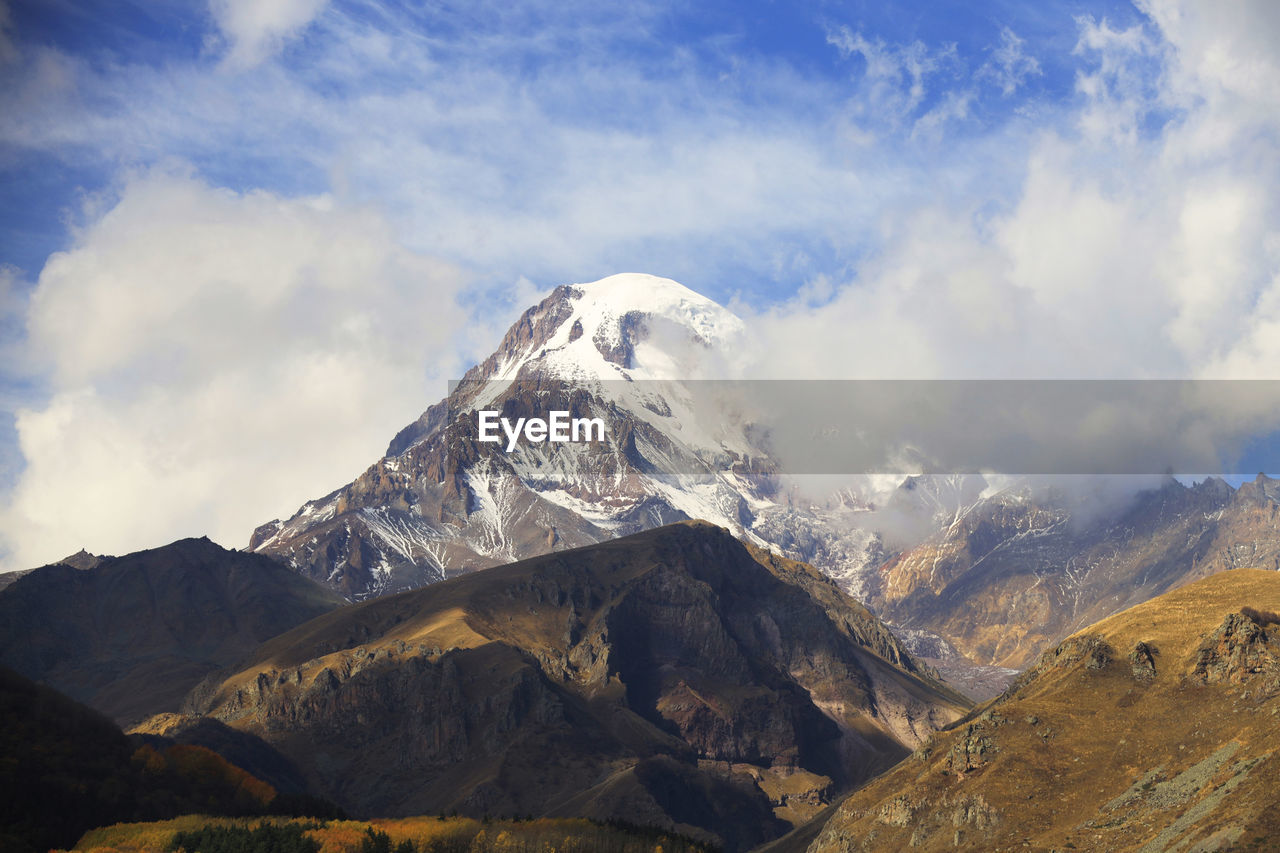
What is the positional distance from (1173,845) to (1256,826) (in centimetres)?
1545

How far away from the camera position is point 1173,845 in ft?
639

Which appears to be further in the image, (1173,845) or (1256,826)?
(1173,845)

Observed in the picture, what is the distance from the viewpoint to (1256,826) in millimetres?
182250
